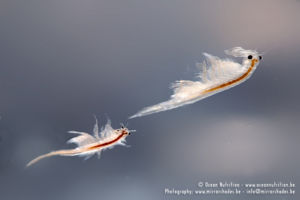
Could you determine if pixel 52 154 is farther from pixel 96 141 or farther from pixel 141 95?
pixel 141 95

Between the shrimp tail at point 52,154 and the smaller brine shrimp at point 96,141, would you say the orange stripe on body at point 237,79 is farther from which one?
the shrimp tail at point 52,154

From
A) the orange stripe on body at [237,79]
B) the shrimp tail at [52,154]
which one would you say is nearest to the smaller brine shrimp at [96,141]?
the shrimp tail at [52,154]

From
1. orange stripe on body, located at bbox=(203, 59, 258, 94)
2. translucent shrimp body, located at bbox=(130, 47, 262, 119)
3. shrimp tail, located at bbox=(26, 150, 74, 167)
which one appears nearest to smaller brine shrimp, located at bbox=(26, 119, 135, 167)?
shrimp tail, located at bbox=(26, 150, 74, 167)

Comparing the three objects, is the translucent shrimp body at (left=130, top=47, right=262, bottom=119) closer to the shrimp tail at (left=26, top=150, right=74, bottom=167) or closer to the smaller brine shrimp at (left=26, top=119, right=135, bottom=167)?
the smaller brine shrimp at (left=26, top=119, right=135, bottom=167)

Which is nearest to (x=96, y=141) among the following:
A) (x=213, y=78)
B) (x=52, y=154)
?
(x=52, y=154)

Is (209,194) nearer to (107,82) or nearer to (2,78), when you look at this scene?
(107,82)

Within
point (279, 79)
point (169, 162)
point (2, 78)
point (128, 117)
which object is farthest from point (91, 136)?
point (279, 79)

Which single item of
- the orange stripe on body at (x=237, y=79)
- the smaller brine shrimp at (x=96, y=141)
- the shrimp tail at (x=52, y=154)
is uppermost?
the orange stripe on body at (x=237, y=79)
